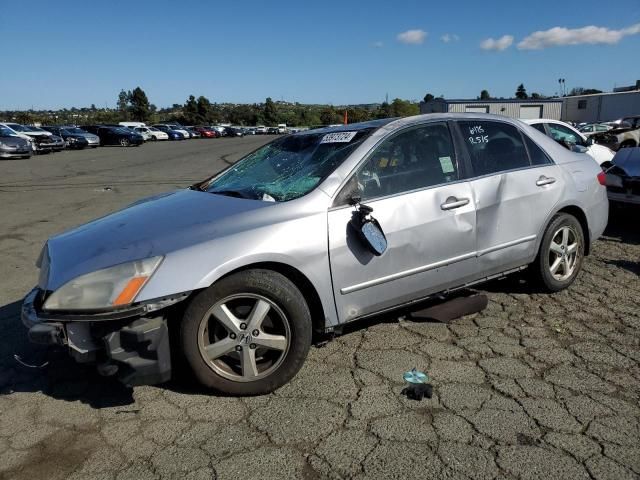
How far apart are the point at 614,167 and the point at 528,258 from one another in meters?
3.69

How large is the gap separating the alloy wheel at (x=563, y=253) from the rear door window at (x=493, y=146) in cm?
69

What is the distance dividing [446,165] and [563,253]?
148 cm

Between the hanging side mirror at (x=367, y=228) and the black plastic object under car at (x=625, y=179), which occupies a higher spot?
the hanging side mirror at (x=367, y=228)

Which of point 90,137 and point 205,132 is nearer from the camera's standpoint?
point 90,137

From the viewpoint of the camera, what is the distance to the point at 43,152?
25.7 meters

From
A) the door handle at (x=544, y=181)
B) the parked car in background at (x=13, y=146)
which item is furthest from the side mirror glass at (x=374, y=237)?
the parked car in background at (x=13, y=146)

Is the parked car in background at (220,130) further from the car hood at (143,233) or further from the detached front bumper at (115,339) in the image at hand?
the detached front bumper at (115,339)

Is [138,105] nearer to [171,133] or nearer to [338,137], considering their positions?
[171,133]

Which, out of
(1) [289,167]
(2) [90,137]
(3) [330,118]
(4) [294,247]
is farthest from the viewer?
(3) [330,118]

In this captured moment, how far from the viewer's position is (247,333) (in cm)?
285

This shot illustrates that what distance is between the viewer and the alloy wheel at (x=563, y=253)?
4324 mm

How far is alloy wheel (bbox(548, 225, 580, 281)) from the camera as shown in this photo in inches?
170

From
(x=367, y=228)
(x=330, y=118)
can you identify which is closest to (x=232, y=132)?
(x=330, y=118)

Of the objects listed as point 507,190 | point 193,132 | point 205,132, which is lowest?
point 205,132
